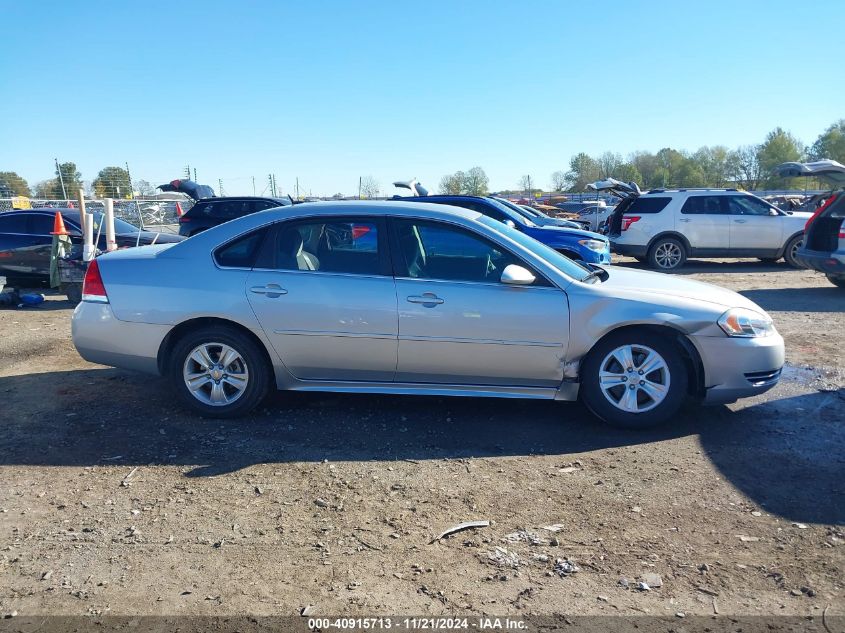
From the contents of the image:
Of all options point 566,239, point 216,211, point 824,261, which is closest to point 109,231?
point 216,211

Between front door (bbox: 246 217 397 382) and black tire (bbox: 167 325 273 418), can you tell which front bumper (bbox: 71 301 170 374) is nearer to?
black tire (bbox: 167 325 273 418)

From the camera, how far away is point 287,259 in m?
4.96

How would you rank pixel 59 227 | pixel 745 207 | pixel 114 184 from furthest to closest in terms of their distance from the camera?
pixel 114 184 < pixel 745 207 < pixel 59 227

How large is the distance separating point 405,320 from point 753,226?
12.7 metres

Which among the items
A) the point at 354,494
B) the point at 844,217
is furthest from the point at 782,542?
the point at 844,217

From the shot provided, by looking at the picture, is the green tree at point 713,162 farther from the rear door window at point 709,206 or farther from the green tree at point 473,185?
the rear door window at point 709,206

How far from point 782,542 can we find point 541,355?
74.3 inches

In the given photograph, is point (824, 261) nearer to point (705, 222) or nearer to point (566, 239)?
point (566, 239)

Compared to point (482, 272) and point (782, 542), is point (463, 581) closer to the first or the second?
point (782, 542)

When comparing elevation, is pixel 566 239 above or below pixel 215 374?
above

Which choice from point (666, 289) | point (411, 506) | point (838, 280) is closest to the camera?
point (411, 506)

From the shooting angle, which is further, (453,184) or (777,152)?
(777,152)

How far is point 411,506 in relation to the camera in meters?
3.67

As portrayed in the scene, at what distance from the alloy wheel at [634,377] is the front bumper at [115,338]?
10.8 ft
